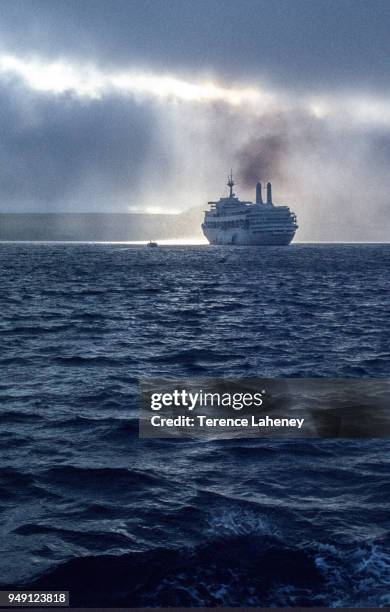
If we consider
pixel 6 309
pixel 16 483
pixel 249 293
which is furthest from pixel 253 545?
pixel 249 293

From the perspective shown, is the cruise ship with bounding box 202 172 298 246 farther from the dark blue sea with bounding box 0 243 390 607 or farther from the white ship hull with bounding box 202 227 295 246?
the dark blue sea with bounding box 0 243 390 607

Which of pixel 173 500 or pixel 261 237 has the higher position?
pixel 261 237

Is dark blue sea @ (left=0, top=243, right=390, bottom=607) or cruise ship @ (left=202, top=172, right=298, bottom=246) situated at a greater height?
cruise ship @ (left=202, top=172, right=298, bottom=246)

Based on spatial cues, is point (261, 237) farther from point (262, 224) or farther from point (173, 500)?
point (173, 500)

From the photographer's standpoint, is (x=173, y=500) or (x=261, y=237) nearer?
(x=173, y=500)

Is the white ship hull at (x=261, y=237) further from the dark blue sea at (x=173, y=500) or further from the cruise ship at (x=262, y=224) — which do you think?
the dark blue sea at (x=173, y=500)

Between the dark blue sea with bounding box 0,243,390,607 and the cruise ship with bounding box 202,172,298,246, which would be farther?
the cruise ship with bounding box 202,172,298,246

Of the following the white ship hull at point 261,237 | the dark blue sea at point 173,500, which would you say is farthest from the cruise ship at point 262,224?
the dark blue sea at point 173,500

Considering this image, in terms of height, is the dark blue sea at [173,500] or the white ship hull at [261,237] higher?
the white ship hull at [261,237]

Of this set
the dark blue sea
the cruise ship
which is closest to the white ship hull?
the cruise ship

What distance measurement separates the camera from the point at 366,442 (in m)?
11.7

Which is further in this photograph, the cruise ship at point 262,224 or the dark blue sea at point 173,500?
the cruise ship at point 262,224

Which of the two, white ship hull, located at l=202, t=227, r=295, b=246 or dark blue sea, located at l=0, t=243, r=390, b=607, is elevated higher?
white ship hull, located at l=202, t=227, r=295, b=246

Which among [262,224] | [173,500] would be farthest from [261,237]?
[173,500]
